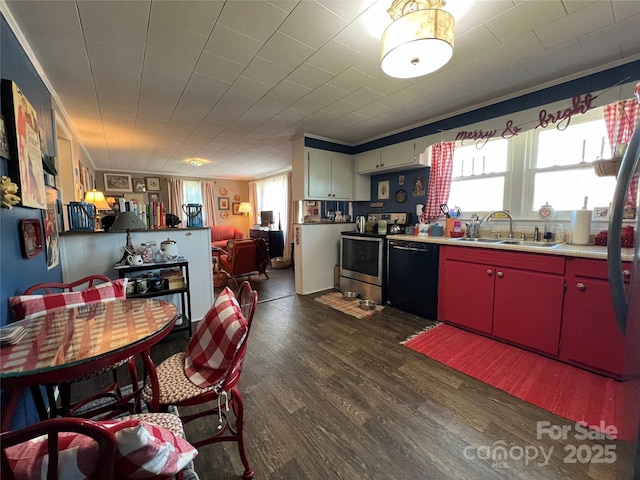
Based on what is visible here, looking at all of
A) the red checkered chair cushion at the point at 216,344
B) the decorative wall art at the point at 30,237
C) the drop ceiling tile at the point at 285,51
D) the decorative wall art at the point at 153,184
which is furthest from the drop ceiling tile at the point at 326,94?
the decorative wall art at the point at 153,184

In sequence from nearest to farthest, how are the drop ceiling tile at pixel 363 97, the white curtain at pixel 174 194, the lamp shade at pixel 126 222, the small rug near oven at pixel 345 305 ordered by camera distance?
1. the lamp shade at pixel 126 222
2. the drop ceiling tile at pixel 363 97
3. the small rug near oven at pixel 345 305
4. the white curtain at pixel 174 194

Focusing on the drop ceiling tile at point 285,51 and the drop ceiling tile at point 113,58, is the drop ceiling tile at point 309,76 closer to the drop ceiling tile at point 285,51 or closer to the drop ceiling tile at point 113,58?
the drop ceiling tile at point 285,51

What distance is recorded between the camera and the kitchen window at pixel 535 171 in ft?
7.55

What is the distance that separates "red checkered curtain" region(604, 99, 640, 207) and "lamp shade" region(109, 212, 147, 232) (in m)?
3.86

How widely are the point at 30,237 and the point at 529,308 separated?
347 cm

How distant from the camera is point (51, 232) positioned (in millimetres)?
1918

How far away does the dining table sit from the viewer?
83 centimetres

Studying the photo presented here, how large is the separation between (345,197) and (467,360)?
2.77 meters

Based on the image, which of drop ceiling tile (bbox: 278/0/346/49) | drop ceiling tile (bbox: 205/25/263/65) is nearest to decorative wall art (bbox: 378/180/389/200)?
drop ceiling tile (bbox: 278/0/346/49)

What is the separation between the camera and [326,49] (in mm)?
1840

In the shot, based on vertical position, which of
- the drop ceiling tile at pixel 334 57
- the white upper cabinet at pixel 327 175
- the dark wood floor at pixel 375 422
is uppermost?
the drop ceiling tile at pixel 334 57

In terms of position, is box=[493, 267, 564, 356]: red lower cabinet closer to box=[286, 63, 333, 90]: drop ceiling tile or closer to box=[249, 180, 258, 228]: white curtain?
box=[286, 63, 333, 90]: drop ceiling tile

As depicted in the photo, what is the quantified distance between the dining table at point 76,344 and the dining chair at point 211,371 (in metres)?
0.10

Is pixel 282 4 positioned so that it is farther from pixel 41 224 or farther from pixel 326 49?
pixel 41 224
